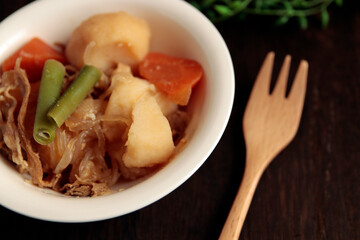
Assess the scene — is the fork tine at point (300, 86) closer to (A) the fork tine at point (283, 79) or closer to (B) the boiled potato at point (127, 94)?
(A) the fork tine at point (283, 79)

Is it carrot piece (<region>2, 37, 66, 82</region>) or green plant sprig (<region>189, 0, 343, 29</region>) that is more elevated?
carrot piece (<region>2, 37, 66, 82</region>)

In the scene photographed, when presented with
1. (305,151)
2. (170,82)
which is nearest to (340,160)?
(305,151)

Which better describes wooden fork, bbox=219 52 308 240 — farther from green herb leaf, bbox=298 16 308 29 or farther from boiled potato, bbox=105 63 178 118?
boiled potato, bbox=105 63 178 118

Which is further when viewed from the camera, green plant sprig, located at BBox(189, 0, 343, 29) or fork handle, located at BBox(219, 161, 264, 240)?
green plant sprig, located at BBox(189, 0, 343, 29)

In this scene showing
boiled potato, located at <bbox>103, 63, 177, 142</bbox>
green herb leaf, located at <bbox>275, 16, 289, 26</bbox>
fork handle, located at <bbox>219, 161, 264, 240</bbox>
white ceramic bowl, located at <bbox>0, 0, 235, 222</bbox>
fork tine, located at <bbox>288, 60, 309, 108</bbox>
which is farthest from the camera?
green herb leaf, located at <bbox>275, 16, 289, 26</bbox>

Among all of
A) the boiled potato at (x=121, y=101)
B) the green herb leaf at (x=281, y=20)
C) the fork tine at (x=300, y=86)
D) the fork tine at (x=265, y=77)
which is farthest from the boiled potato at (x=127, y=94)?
the green herb leaf at (x=281, y=20)

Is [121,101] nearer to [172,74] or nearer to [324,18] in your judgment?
[172,74]

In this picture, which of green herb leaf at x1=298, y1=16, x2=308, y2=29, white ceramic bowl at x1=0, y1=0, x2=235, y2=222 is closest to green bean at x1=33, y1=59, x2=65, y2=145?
white ceramic bowl at x1=0, y1=0, x2=235, y2=222
